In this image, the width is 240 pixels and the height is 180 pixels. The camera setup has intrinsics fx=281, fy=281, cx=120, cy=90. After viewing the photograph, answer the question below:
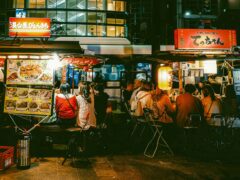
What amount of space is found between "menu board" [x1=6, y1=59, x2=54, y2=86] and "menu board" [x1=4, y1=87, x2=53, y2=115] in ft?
0.79

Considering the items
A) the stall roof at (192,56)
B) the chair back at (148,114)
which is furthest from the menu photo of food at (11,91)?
the stall roof at (192,56)

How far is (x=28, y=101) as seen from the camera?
845 centimetres

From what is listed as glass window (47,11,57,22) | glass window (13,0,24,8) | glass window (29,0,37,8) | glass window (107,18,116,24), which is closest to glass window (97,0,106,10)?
glass window (107,18,116,24)

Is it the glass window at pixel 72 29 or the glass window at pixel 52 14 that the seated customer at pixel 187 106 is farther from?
the glass window at pixel 52 14

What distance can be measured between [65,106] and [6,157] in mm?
2228

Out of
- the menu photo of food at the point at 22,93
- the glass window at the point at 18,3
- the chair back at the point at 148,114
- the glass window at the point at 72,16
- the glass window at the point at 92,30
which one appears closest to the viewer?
the menu photo of food at the point at 22,93

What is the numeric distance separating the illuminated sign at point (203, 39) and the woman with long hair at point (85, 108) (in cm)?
513

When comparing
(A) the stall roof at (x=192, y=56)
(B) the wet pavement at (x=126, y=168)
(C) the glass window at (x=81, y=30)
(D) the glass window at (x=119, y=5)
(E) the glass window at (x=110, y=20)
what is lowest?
(B) the wet pavement at (x=126, y=168)

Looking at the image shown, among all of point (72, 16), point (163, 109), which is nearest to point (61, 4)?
point (72, 16)

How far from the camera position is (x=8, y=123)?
954 centimetres

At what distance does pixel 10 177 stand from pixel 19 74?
302 centimetres

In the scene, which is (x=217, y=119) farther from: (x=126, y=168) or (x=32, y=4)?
(x=32, y=4)

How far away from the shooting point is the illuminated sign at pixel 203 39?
12328 mm

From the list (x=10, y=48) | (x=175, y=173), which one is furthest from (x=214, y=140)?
(x=10, y=48)
